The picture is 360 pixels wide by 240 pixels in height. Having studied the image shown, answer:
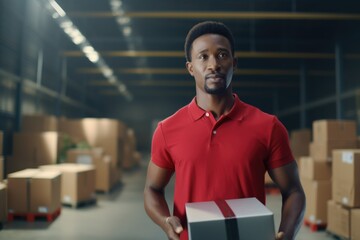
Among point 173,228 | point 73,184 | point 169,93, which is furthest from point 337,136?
point 169,93

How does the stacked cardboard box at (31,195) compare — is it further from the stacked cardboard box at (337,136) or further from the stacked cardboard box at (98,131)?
the stacked cardboard box at (98,131)

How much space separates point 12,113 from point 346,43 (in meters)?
8.88

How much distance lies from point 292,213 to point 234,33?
10213 mm

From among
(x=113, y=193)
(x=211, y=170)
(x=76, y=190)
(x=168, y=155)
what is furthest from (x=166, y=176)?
(x=113, y=193)

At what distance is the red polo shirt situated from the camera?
3.97ft

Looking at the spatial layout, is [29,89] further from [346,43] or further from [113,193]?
[346,43]

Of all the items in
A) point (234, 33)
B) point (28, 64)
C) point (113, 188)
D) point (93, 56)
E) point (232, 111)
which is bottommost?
point (113, 188)

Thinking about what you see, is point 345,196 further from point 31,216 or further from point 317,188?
point 31,216

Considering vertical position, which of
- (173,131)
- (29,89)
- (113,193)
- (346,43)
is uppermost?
(346,43)

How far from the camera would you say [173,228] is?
112 centimetres

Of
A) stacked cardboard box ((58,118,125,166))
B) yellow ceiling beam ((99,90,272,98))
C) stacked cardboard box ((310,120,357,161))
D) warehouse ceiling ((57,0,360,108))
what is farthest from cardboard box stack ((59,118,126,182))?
yellow ceiling beam ((99,90,272,98))

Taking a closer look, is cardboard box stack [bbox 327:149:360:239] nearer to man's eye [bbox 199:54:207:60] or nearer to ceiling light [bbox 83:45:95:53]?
man's eye [bbox 199:54:207:60]

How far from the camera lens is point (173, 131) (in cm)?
128

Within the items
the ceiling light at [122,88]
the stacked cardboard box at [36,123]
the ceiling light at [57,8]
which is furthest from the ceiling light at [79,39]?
the ceiling light at [122,88]
